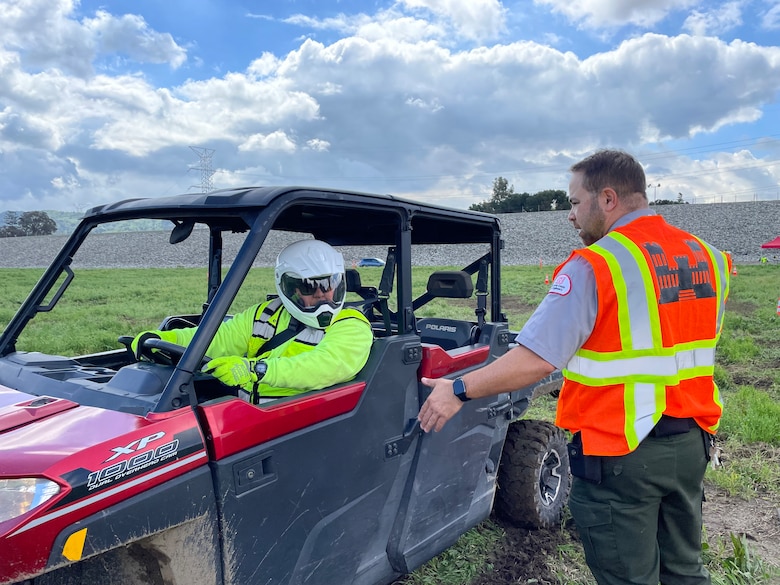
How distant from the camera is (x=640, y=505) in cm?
224

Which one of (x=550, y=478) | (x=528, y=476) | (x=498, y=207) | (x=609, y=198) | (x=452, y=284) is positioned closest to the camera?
(x=609, y=198)

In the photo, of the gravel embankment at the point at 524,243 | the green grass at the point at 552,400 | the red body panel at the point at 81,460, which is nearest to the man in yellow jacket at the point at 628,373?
the red body panel at the point at 81,460

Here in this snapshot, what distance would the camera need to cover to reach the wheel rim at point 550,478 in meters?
3.91

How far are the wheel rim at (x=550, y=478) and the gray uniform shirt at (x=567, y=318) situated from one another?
1.92 m

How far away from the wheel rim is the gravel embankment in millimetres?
28833

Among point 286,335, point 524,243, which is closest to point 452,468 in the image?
point 286,335

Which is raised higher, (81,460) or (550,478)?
(81,460)

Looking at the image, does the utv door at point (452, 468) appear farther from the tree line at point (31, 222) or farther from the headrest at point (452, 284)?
the tree line at point (31, 222)

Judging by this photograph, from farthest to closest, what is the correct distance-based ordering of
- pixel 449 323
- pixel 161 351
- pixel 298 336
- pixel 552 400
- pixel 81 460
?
pixel 552 400 → pixel 449 323 → pixel 298 336 → pixel 161 351 → pixel 81 460

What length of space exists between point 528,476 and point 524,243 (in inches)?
1526

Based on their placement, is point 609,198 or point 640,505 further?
point 609,198

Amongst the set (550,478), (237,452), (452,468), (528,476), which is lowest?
(550,478)

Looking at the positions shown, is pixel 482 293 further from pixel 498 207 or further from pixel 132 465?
pixel 498 207

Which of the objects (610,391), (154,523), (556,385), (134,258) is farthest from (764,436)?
(134,258)
